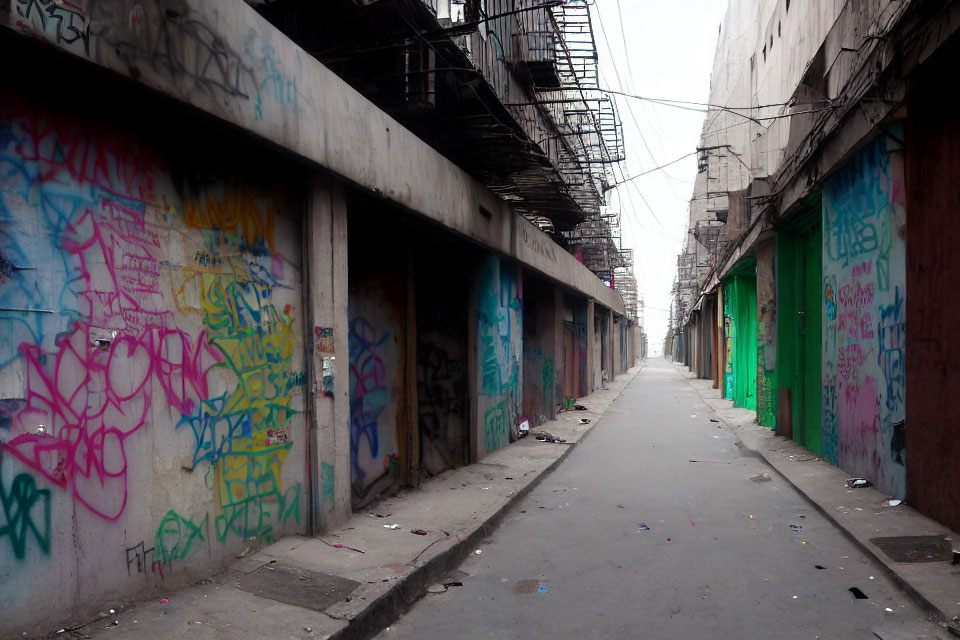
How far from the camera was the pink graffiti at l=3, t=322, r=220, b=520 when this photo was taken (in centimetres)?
356

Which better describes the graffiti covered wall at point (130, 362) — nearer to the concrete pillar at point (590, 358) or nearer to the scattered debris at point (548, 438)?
the scattered debris at point (548, 438)

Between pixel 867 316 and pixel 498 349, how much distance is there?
5.70 metres

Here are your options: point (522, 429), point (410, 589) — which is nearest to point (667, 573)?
point (410, 589)

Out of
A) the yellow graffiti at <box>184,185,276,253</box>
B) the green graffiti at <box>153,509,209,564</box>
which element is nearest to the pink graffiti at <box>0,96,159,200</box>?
the yellow graffiti at <box>184,185,276,253</box>

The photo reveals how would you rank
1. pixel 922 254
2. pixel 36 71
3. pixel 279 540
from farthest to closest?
pixel 922 254 < pixel 279 540 < pixel 36 71

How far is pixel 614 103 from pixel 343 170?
12038mm

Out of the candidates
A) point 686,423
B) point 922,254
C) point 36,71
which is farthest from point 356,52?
point 686,423

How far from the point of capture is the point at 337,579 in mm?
4879

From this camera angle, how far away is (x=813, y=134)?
30.7 ft

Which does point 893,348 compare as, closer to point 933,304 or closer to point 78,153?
point 933,304

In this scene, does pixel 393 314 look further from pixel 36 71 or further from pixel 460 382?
pixel 36 71

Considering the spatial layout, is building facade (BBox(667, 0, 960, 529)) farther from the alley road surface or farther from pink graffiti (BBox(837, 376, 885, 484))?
the alley road surface

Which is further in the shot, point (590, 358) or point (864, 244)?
point (590, 358)

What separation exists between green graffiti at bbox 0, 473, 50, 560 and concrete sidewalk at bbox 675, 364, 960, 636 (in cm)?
527
